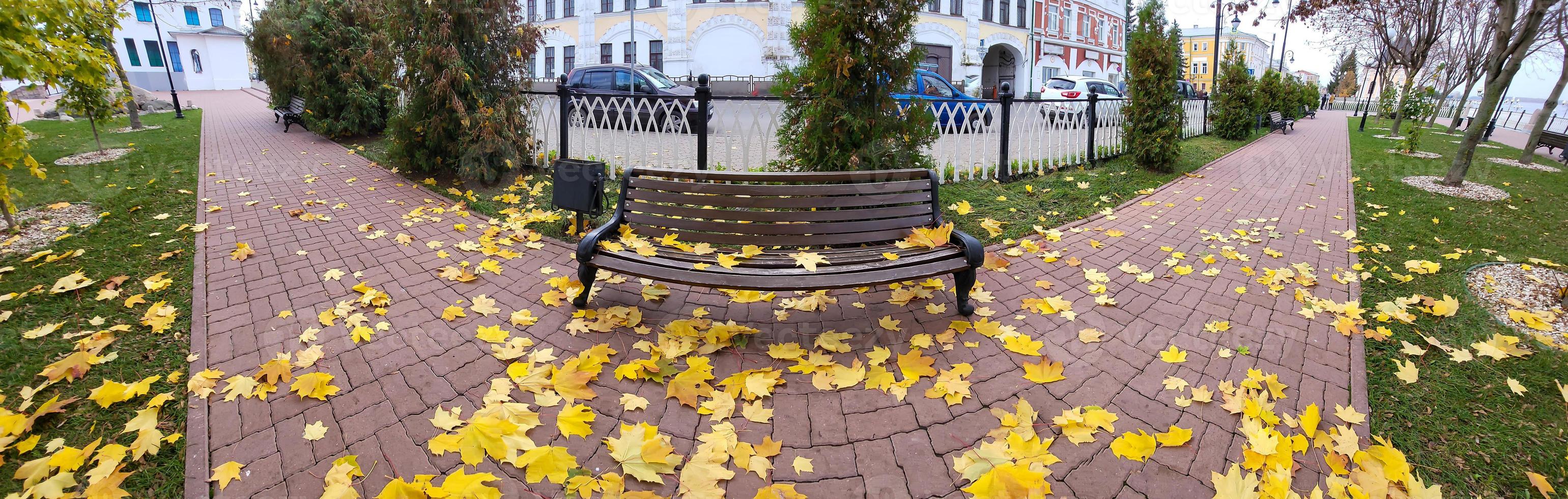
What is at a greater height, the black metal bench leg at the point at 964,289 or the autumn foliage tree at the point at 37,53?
the autumn foliage tree at the point at 37,53

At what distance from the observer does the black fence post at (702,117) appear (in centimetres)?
629

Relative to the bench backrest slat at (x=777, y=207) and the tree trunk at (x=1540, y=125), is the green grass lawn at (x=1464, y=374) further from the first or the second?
the tree trunk at (x=1540, y=125)

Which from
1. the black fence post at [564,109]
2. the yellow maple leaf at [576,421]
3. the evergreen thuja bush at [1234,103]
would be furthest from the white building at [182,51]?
the yellow maple leaf at [576,421]

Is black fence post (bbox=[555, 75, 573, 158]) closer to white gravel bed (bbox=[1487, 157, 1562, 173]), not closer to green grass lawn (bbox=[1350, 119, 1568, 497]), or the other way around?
green grass lawn (bbox=[1350, 119, 1568, 497])

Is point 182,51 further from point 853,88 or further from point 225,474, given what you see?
point 225,474

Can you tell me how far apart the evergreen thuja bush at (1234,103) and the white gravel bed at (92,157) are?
2093 centimetres

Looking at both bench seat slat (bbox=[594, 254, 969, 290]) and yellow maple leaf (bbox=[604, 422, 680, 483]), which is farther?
bench seat slat (bbox=[594, 254, 969, 290])

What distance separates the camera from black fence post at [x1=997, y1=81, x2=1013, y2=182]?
746cm

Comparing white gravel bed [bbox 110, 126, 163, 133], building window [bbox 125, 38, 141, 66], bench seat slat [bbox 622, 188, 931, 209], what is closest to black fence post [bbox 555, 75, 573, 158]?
bench seat slat [bbox 622, 188, 931, 209]

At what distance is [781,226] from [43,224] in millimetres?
6113

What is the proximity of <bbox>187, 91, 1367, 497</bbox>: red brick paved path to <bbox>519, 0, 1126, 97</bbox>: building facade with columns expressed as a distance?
57.8ft

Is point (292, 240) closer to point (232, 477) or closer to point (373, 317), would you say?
point (373, 317)

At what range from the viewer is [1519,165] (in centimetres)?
1070

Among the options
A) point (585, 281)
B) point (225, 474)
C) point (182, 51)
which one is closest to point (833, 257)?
point (585, 281)
